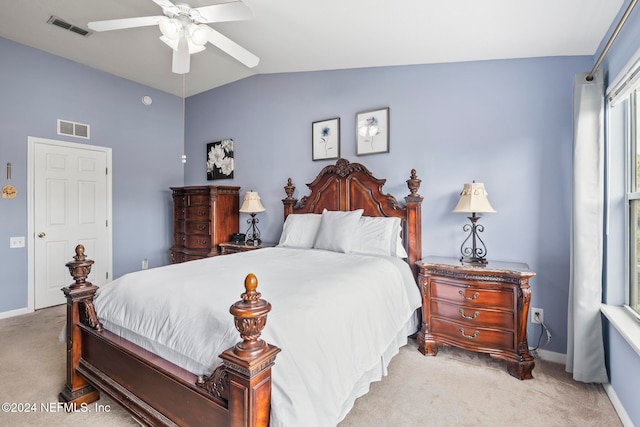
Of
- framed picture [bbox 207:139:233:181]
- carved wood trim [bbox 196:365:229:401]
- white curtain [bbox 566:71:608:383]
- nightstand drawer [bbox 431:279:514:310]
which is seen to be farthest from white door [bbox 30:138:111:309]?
white curtain [bbox 566:71:608:383]

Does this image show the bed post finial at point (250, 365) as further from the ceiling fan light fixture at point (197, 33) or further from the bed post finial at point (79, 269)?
the ceiling fan light fixture at point (197, 33)

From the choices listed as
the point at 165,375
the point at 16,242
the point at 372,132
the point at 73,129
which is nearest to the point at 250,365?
the point at 165,375

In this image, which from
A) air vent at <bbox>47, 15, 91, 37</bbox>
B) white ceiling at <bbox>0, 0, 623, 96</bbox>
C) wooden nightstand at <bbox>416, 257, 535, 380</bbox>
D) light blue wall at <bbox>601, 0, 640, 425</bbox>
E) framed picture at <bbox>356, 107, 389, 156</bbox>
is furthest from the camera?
framed picture at <bbox>356, 107, 389, 156</bbox>

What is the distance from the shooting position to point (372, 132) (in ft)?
11.3

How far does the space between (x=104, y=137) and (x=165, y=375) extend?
4.16 meters

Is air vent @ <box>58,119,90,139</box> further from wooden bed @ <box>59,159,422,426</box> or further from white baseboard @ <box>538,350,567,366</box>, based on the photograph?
white baseboard @ <box>538,350,567,366</box>

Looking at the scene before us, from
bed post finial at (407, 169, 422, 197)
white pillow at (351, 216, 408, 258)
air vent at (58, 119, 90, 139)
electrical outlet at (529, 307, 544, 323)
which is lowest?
electrical outlet at (529, 307, 544, 323)

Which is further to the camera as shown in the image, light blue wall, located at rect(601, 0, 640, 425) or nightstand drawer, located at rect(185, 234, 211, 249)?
nightstand drawer, located at rect(185, 234, 211, 249)

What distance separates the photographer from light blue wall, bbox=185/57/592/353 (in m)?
2.62

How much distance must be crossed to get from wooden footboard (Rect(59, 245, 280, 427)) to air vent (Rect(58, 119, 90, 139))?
295 cm

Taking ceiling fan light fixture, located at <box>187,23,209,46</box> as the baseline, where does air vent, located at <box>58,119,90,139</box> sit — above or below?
below

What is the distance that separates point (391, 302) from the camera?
7.38 feet

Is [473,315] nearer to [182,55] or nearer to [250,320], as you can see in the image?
[250,320]

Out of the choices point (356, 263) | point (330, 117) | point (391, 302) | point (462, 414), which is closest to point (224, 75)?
point (330, 117)
